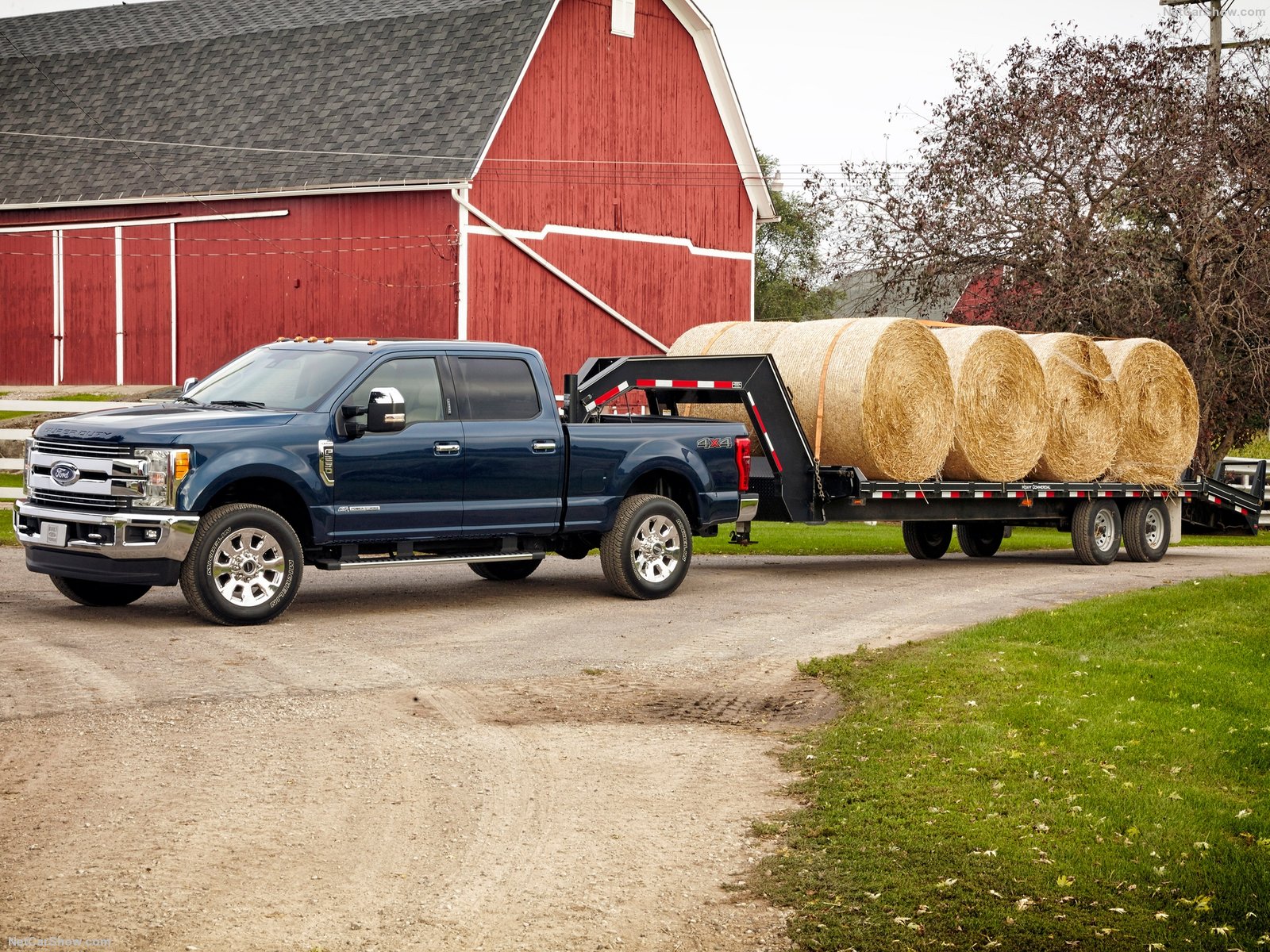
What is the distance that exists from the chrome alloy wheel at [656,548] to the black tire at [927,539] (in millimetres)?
5776

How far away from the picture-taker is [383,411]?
11695 mm

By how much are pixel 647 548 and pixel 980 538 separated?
25.0 ft

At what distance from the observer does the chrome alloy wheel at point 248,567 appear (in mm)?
11078

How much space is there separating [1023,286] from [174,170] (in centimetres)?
1560

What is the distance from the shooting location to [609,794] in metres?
6.91

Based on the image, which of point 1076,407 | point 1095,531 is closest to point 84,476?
point 1076,407

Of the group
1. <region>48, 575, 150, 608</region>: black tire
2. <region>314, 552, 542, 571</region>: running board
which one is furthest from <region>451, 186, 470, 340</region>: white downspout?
<region>48, 575, 150, 608</region>: black tire

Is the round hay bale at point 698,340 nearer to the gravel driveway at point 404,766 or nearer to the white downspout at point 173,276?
the gravel driveway at point 404,766

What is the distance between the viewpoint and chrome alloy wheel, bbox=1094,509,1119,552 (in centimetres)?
1875

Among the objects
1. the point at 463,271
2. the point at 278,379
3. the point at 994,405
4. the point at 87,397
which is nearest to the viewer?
the point at 278,379

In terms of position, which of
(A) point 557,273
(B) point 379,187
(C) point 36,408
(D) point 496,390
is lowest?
→ (C) point 36,408

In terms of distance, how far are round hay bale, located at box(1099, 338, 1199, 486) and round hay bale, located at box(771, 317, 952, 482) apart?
348 cm

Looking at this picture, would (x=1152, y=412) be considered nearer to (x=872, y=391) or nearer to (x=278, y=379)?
(x=872, y=391)

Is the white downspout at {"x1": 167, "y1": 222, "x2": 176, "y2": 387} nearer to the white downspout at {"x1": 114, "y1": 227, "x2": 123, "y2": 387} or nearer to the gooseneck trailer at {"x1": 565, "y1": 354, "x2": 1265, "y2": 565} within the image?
the white downspout at {"x1": 114, "y1": 227, "x2": 123, "y2": 387}
